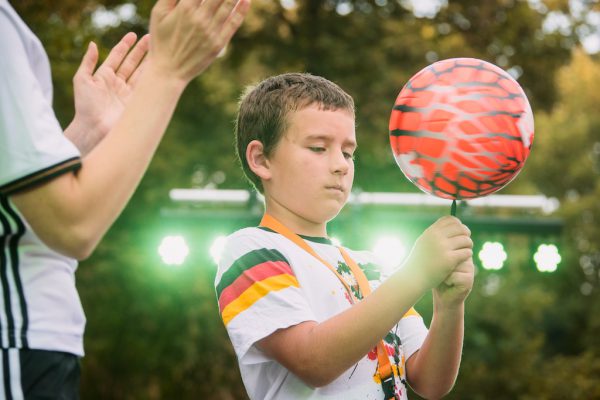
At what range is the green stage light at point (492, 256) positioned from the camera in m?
8.80

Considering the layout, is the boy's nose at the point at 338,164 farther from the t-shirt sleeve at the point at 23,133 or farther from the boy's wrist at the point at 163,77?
the t-shirt sleeve at the point at 23,133

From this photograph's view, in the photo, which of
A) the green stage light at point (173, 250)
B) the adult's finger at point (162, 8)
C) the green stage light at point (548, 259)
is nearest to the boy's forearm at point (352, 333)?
the adult's finger at point (162, 8)

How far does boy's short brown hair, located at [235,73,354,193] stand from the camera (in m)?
2.25

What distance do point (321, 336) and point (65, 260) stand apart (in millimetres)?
634

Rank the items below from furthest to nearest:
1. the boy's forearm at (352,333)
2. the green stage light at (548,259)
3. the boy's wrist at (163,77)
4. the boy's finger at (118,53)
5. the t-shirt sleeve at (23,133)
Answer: the green stage light at (548,259) → the boy's finger at (118,53) → the boy's forearm at (352,333) → the boy's wrist at (163,77) → the t-shirt sleeve at (23,133)

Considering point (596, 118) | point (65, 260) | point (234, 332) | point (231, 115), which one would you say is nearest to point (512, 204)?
point (231, 115)

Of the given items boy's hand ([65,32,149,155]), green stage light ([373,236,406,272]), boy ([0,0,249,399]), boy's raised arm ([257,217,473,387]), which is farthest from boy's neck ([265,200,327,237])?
green stage light ([373,236,406,272])

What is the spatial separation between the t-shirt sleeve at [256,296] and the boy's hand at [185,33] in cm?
64

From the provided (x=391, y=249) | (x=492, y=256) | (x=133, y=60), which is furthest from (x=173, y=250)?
(x=133, y=60)

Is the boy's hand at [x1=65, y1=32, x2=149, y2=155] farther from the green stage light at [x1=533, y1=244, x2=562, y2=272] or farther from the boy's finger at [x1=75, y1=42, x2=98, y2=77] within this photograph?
the green stage light at [x1=533, y1=244, x2=562, y2=272]

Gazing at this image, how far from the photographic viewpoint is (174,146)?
12.0 metres

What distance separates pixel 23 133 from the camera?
1.34 m

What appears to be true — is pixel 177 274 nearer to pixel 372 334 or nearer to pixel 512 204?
pixel 512 204

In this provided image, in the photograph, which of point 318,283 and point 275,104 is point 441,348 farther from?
point 275,104
